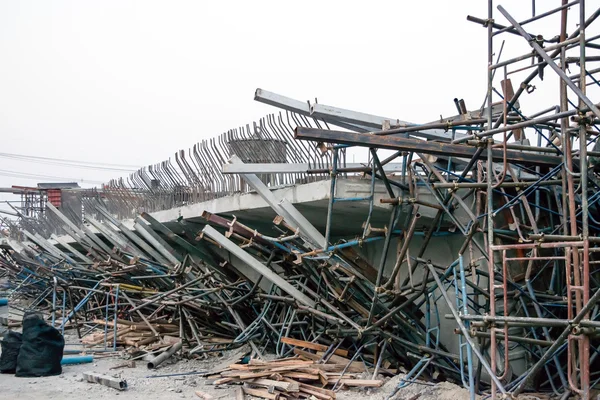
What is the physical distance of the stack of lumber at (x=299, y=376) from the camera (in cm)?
813

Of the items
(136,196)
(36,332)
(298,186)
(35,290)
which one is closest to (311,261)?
(298,186)

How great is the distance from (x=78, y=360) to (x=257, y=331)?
3114 mm

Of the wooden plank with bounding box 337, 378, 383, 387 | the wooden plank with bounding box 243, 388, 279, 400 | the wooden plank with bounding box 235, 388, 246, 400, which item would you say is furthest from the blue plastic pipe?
the wooden plank with bounding box 337, 378, 383, 387

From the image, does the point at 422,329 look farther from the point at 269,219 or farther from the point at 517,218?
the point at 269,219

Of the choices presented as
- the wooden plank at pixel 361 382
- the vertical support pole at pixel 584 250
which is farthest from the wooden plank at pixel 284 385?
the vertical support pole at pixel 584 250

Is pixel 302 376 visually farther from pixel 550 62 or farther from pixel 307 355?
pixel 550 62

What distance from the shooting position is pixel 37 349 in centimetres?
1044

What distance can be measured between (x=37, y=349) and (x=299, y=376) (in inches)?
177

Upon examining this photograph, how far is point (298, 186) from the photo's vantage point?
30.2ft

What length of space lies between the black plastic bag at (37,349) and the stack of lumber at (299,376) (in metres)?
2.80

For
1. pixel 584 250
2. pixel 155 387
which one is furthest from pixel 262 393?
pixel 584 250

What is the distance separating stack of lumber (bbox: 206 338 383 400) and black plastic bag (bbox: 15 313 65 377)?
2.80m

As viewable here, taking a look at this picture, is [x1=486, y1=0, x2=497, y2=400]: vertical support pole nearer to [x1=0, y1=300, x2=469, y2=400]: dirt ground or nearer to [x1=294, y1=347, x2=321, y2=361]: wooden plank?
[x1=0, y1=300, x2=469, y2=400]: dirt ground

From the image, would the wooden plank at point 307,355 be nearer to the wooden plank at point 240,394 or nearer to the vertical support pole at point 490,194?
the wooden plank at point 240,394
